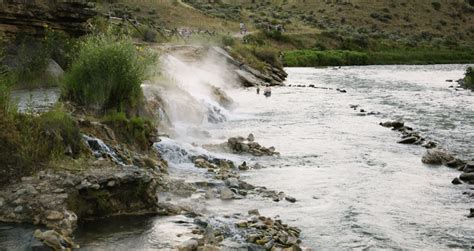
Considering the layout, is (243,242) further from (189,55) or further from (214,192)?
(189,55)

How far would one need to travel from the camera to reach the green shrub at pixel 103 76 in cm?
1828

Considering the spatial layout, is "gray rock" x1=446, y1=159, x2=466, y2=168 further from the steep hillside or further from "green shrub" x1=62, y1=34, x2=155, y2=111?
the steep hillside

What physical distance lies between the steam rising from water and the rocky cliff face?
13.9ft

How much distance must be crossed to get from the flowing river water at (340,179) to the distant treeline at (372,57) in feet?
115

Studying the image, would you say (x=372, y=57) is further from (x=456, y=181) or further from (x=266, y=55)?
(x=456, y=181)

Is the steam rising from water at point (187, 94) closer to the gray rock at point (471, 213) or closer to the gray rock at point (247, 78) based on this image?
the gray rock at point (247, 78)

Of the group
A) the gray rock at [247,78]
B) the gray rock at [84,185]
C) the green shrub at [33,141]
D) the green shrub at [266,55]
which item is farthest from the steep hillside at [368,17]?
the gray rock at [84,185]

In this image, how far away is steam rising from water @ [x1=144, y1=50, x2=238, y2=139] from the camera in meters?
25.1

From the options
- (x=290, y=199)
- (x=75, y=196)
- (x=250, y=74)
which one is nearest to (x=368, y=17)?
(x=250, y=74)

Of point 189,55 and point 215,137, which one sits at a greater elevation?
point 189,55

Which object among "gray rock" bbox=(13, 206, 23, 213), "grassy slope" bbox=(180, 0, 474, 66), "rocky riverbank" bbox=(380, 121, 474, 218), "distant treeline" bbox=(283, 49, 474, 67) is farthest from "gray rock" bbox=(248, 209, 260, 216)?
"grassy slope" bbox=(180, 0, 474, 66)

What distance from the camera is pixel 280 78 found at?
170 ft

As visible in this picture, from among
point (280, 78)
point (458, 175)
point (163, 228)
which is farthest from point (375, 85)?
point (163, 228)

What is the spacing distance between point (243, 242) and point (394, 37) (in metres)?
86.5
